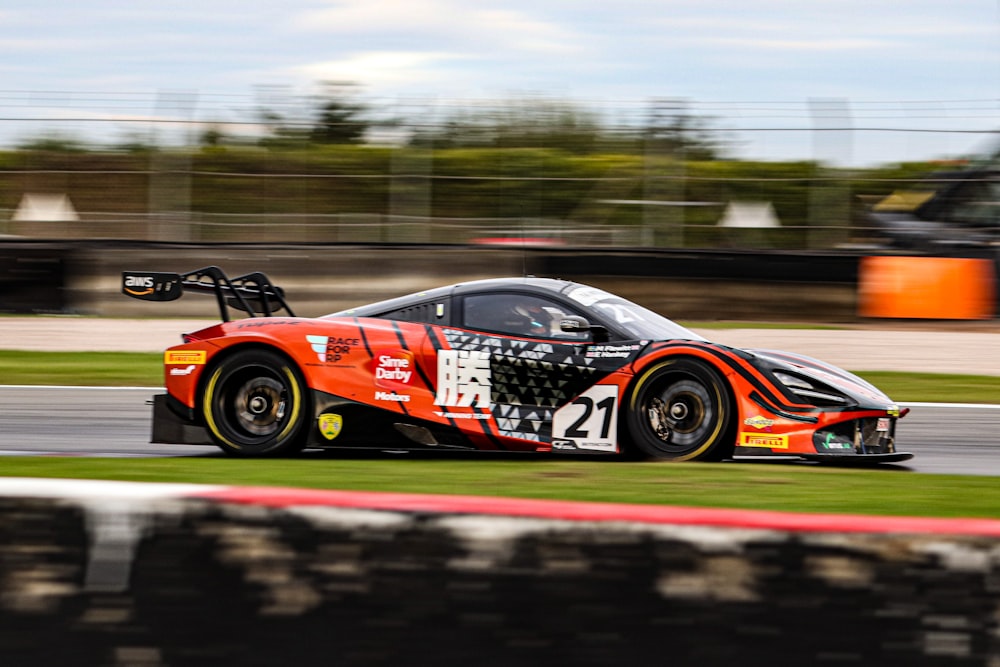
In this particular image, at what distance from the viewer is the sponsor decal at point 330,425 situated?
23.8ft

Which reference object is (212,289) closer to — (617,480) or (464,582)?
(617,480)

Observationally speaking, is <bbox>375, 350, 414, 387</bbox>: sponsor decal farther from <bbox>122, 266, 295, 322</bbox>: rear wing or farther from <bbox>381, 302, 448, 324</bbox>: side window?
<bbox>122, 266, 295, 322</bbox>: rear wing

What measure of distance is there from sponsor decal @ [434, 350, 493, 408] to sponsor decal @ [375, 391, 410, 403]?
0.20 m

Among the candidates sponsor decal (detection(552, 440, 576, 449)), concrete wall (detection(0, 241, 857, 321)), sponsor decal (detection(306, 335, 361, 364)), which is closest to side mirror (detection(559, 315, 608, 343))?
sponsor decal (detection(552, 440, 576, 449))

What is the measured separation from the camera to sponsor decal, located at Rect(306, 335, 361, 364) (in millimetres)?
7305

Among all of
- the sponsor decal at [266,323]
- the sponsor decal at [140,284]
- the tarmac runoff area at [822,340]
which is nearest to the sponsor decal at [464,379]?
the sponsor decal at [266,323]

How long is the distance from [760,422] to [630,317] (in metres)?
1.07

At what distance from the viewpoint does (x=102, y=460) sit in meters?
6.04

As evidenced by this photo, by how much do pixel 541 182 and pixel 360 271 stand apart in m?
3.02

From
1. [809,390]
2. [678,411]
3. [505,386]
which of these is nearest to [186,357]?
[505,386]

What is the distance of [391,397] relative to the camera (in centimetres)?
720

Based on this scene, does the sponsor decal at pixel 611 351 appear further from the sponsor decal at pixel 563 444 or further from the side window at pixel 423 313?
the side window at pixel 423 313

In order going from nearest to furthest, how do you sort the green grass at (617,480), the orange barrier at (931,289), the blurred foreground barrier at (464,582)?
the blurred foreground barrier at (464,582) → the green grass at (617,480) → the orange barrier at (931,289)

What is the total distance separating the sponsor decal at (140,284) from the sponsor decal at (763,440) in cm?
382
